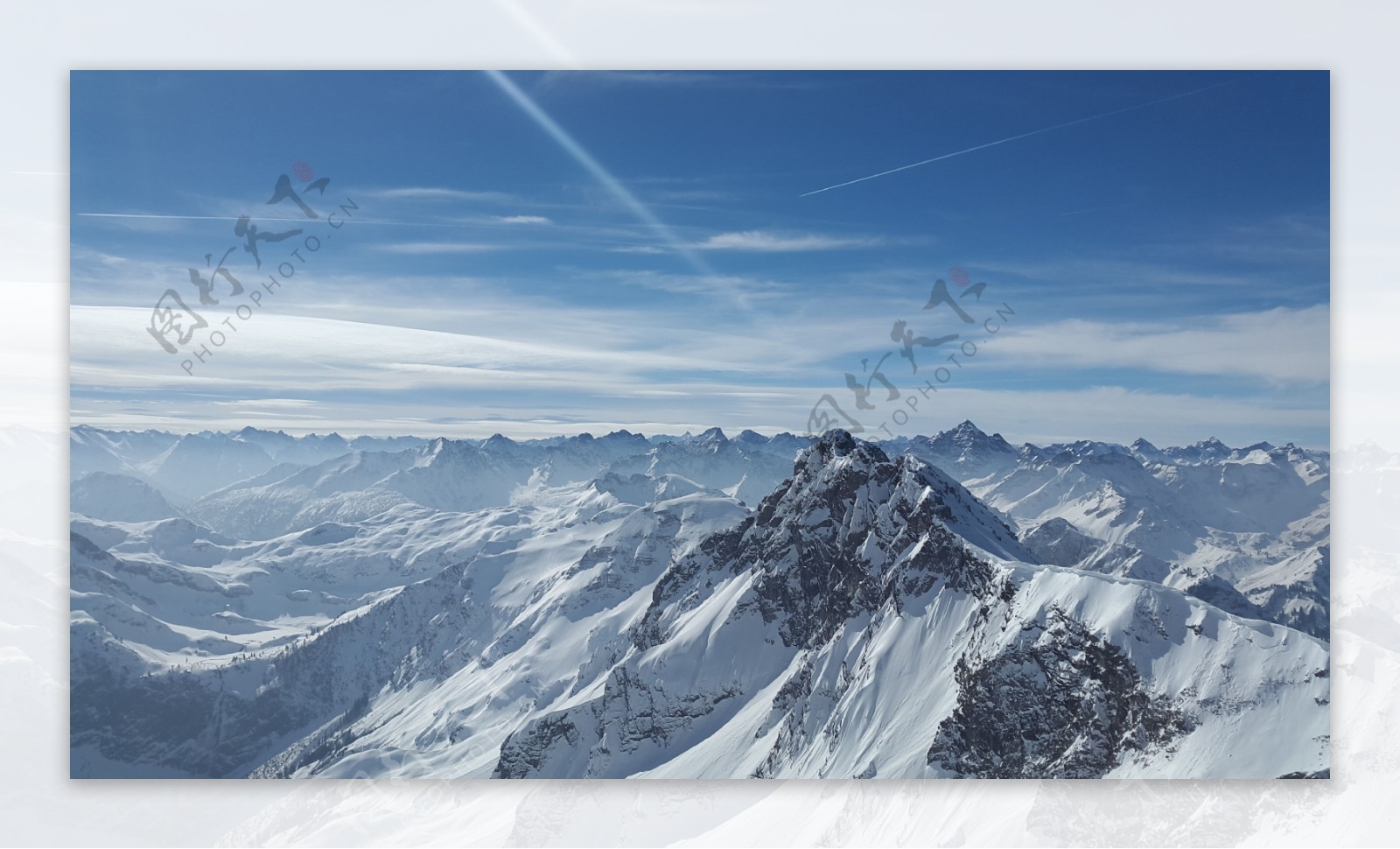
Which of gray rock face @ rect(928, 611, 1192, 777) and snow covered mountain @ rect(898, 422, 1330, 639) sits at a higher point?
snow covered mountain @ rect(898, 422, 1330, 639)

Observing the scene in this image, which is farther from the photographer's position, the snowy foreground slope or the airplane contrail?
the airplane contrail

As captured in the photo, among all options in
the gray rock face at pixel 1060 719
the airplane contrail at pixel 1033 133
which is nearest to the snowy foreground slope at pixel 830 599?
the gray rock face at pixel 1060 719

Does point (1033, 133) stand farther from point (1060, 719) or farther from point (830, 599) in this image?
point (830, 599)

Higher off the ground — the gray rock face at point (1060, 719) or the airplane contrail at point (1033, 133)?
the airplane contrail at point (1033, 133)

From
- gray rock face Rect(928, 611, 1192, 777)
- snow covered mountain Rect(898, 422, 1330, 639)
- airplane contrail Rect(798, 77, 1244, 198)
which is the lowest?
gray rock face Rect(928, 611, 1192, 777)

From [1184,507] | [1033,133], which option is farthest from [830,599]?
[1033,133]

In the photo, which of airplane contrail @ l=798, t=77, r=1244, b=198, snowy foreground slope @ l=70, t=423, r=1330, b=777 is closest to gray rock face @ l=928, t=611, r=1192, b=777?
snowy foreground slope @ l=70, t=423, r=1330, b=777

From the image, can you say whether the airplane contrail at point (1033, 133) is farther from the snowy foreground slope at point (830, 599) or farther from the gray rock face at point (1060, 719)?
the gray rock face at point (1060, 719)

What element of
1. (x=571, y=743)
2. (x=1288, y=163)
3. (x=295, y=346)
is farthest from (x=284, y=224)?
(x=1288, y=163)

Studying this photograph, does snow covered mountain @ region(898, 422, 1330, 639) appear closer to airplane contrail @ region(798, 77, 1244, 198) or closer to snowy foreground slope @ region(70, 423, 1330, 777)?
snowy foreground slope @ region(70, 423, 1330, 777)
